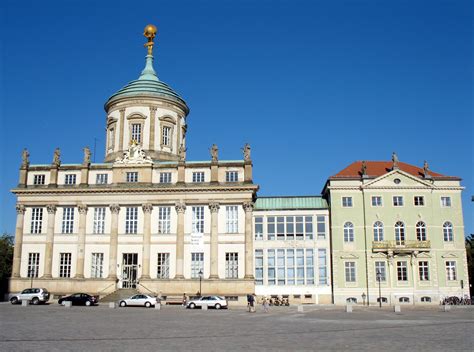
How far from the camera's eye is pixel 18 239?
211ft

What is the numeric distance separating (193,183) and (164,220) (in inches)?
213

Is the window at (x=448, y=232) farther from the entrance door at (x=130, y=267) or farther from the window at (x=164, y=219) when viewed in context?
the entrance door at (x=130, y=267)

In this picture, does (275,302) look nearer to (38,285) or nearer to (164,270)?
(164,270)

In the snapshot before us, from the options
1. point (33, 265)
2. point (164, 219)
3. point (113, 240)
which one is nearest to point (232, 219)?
point (164, 219)

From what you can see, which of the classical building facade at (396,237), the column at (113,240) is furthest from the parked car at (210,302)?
the classical building facade at (396,237)

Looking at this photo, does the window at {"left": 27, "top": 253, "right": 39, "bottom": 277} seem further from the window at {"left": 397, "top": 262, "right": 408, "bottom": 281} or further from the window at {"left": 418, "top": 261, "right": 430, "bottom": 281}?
the window at {"left": 418, "top": 261, "right": 430, "bottom": 281}

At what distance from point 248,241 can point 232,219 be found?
3.40 m

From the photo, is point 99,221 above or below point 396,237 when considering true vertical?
above

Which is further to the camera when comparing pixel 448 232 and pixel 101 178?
pixel 101 178

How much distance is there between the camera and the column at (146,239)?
62.2 m

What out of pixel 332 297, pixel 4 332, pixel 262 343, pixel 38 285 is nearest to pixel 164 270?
pixel 38 285

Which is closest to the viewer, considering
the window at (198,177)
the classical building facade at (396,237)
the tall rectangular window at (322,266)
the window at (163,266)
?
the classical building facade at (396,237)

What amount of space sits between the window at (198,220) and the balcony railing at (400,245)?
1941 cm

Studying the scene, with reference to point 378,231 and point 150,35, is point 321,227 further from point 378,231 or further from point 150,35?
point 150,35
